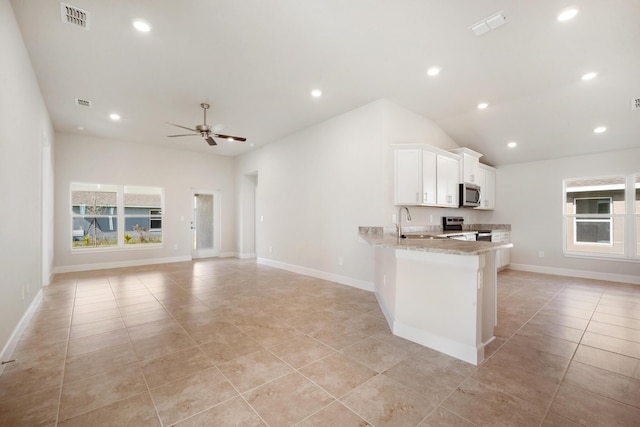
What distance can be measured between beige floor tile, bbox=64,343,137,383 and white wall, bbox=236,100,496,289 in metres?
3.21

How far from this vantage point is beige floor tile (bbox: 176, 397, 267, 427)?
161 cm

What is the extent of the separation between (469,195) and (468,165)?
0.59 m

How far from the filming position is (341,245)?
4957 mm

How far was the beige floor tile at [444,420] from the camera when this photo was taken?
1.61m

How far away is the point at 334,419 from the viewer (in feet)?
5.43

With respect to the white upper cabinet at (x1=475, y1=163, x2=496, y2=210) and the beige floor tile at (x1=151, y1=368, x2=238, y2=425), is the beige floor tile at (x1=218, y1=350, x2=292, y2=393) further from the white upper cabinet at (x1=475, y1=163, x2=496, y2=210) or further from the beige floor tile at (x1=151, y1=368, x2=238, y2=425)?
the white upper cabinet at (x1=475, y1=163, x2=496, y2=210)

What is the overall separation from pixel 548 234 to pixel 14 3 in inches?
346

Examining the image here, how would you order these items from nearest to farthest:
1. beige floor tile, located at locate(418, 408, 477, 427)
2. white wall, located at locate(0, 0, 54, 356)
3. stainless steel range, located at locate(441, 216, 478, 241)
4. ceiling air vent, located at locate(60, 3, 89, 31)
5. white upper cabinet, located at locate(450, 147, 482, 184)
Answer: beige floor tile, located at locate(418, 408, 477, 427), white wall, located at locate(0, 0, 54, 356), ceiling air vent, located at locate(60, 3, 89, 31), stainless steel range, located at locate(441, 216, 478, 241), white upper cabinet, located at locate(450, 147, 482, 184)

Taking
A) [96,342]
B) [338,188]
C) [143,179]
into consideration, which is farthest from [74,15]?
[143,179]

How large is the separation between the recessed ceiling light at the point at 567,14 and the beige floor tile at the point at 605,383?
304 centimetres

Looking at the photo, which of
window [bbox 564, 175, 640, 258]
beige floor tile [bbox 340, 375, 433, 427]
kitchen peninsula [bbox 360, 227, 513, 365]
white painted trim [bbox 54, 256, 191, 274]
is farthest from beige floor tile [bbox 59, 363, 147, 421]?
window [bbox 564, 175, 640, 258]

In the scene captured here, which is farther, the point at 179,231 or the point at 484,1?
the point at 179,231

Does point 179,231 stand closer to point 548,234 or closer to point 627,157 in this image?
point 548,234

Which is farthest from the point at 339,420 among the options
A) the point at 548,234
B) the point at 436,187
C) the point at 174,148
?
the point at 174,148
